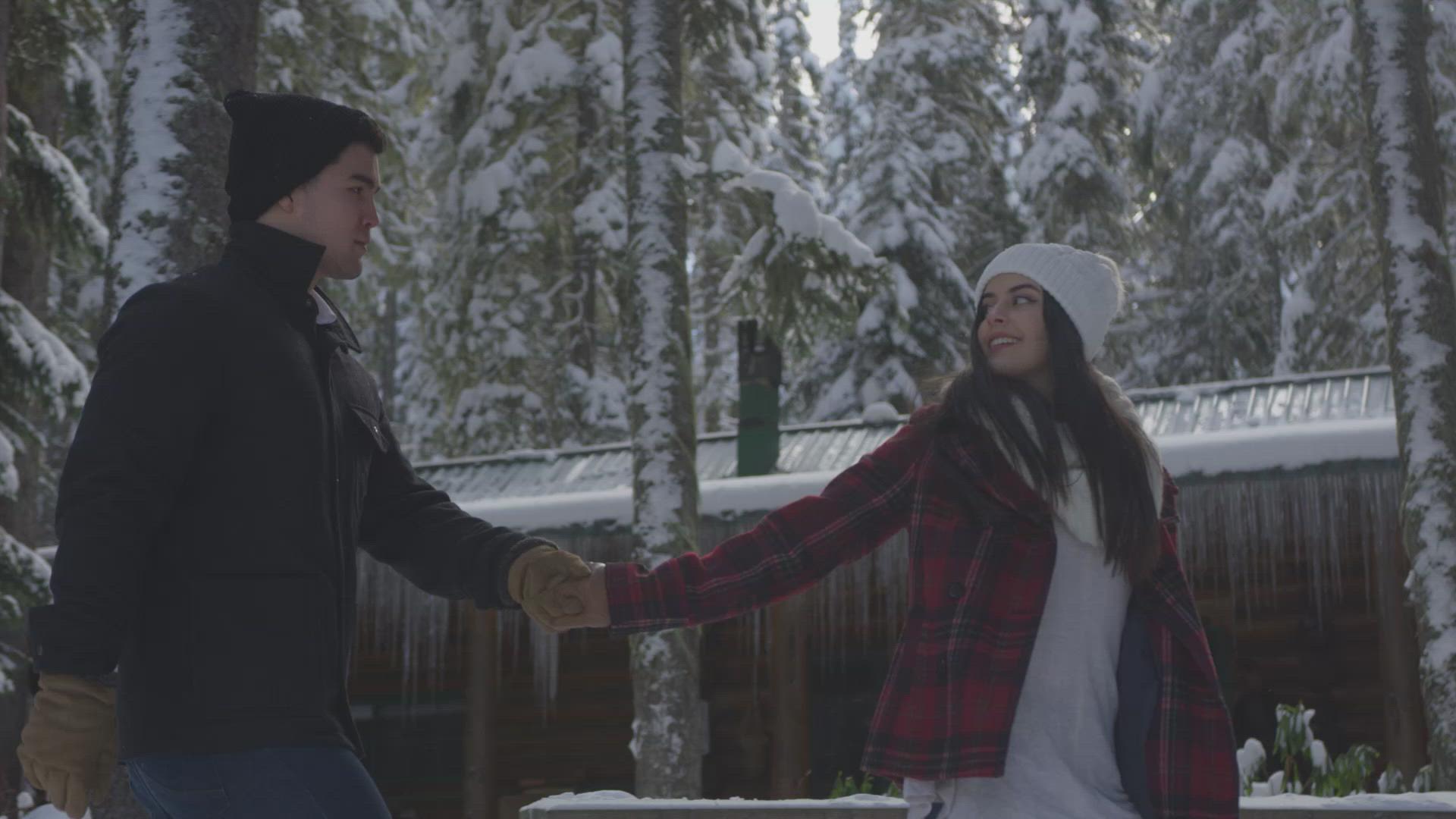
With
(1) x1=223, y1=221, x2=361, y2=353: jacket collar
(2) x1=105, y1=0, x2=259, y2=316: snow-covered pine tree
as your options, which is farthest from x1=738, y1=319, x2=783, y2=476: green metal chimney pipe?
(1) x1=223, y1=221, x2=361, y2=353: jacket collar

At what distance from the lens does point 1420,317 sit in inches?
363

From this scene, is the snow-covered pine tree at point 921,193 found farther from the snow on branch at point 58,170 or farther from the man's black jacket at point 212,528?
the man's black jacket at point 212,528

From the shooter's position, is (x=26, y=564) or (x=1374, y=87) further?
(x=26, y=564)

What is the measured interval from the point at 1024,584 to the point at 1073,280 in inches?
28.3

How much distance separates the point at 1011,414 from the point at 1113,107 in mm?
26691

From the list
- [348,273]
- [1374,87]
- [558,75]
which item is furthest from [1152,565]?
[558,75]

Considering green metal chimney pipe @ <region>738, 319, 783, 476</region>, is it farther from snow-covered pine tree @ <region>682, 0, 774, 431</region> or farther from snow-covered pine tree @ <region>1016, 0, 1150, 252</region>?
snow-covered pine tree @ <region>1016, 0, 1150, 252</region>

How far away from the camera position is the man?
274 centimetres

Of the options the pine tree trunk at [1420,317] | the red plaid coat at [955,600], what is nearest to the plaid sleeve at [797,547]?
the red plaid coat at [955,600]

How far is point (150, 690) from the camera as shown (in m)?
2.79

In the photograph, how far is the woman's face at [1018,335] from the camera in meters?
3.51

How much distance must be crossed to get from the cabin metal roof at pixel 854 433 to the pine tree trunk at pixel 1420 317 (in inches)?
138

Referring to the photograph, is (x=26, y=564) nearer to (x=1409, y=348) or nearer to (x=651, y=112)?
(x=651, y=112)

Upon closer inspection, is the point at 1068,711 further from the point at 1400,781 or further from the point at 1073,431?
the point at 1400,781
